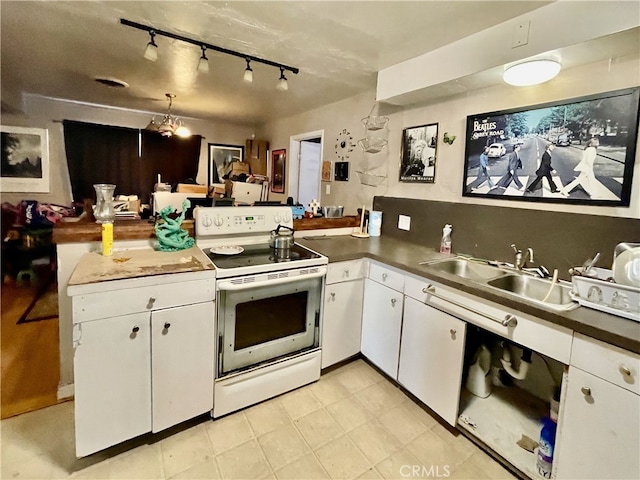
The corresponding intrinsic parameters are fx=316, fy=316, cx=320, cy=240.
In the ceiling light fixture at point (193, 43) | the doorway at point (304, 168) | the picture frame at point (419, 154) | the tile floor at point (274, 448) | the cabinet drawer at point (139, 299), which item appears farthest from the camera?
the doorway at point (304, 168)

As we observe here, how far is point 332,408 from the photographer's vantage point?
1.94 meters

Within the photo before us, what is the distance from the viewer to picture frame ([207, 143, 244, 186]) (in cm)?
572

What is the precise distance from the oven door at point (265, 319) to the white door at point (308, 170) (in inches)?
103

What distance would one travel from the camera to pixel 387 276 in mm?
2094

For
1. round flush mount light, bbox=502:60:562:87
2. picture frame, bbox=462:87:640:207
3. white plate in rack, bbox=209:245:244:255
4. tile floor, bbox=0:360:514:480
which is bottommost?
tile floor, bbox=0:360:514:480

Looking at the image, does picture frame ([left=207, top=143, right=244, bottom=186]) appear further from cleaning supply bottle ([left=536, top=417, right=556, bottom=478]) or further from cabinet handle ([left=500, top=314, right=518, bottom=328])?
cleaning supply bottle ([left=536, top=417, right=556, bottom=478])

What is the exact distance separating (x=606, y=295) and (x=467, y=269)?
837 mm

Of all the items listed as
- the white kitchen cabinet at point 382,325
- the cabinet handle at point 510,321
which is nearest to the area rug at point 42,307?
the white kitchen cabinet at point 382,325

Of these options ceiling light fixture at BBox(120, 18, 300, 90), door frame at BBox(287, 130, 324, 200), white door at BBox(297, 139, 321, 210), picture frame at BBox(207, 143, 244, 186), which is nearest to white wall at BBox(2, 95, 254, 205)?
picture frame at BBox(207, 143, 244, 186)

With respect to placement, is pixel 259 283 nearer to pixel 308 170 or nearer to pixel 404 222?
pixel 404 222

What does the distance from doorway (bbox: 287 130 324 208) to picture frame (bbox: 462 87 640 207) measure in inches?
102

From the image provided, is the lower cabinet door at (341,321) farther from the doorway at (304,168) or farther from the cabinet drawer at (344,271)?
the doorway at (304,168)

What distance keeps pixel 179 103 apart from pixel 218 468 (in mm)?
4246

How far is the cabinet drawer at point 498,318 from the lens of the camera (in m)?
1.28
